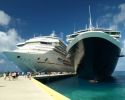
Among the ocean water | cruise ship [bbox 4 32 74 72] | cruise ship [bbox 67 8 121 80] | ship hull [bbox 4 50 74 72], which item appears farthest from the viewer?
cruise ship [bbox 4 32 74 72]

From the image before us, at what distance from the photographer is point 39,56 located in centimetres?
4831

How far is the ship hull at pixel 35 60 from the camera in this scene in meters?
48.1

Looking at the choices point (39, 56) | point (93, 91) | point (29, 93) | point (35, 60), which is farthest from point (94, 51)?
point (35, 60)

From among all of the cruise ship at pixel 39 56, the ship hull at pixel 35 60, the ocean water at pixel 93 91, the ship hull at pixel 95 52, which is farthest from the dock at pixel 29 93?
the cruise ship at pixel 39 56

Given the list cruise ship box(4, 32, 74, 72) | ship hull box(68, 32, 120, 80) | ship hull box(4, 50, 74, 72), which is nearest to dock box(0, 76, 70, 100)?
ship hull box(68, 32, 120, 80)

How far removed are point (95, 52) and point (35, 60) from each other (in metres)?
21.2

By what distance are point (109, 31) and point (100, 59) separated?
6.66 metres

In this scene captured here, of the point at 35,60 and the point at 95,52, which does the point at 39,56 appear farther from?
the point at 95,52

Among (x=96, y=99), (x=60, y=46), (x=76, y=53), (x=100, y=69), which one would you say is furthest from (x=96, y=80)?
(x=60, y=46)

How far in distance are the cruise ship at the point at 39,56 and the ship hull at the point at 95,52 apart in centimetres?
1607

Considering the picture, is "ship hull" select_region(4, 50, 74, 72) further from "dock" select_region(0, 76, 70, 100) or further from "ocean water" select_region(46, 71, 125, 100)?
"dock" select_region(0, 76, 70, 100)

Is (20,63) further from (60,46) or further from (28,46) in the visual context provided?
(60,46)

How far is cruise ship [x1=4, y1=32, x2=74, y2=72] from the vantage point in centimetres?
4822

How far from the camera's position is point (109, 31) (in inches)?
1391
